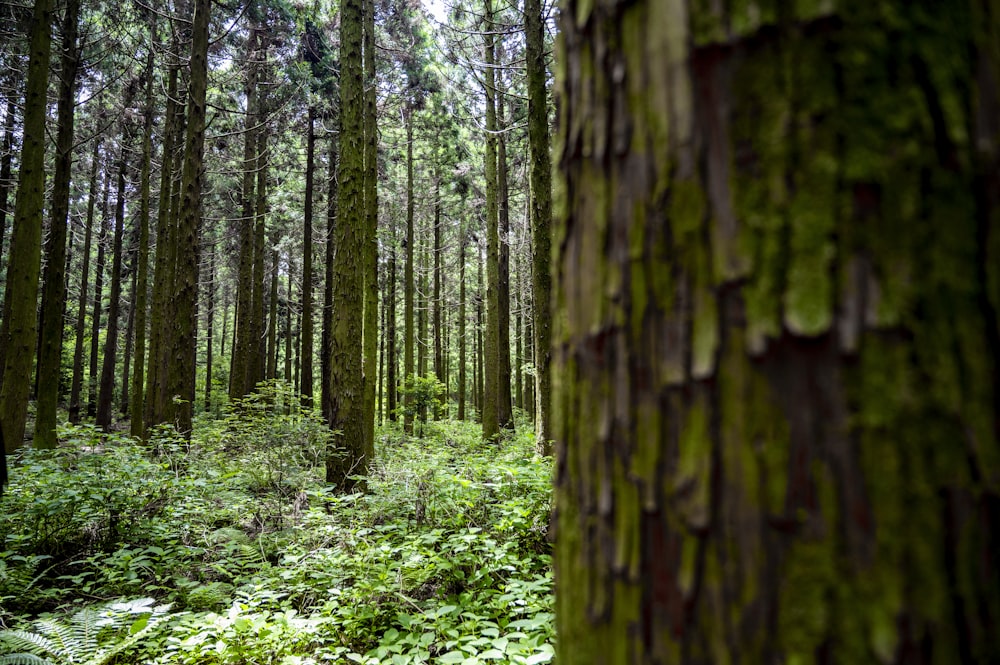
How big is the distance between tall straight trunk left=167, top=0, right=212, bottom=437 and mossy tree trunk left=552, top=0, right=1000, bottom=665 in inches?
408

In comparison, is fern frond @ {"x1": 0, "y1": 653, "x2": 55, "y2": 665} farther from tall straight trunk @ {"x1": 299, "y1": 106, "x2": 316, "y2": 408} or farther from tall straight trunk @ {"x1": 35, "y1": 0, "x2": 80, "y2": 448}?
tall straight trunk @ {"x1": 299, "y1": 106, "x2": 316, "y2": 408}

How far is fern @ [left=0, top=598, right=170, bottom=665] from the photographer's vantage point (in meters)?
2.81

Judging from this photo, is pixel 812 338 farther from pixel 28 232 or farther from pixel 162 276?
pixel 162 276

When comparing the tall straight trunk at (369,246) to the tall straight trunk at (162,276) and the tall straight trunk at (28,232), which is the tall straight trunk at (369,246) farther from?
the tall straight trunk at (28,232)

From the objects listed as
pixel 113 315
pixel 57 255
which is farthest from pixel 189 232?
pixel 113 315

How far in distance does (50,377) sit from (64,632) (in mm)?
8517

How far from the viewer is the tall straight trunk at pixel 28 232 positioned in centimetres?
797

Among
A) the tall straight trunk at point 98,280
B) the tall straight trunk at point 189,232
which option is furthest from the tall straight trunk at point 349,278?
the tall straight trunk at point 98,280

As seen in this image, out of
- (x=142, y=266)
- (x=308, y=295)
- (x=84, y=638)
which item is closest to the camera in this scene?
(x=84, y=638)

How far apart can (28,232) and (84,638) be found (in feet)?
26.1

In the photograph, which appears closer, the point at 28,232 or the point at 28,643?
the point at 28,643

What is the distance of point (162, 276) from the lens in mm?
12625

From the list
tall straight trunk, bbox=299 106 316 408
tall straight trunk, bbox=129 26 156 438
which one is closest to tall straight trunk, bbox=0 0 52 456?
tall straight trunk, bbox=129 26 156 438

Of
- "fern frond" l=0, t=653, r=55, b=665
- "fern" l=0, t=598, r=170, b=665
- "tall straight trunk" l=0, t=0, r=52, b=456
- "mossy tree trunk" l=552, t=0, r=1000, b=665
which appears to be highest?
"tall straight trunk" l=0, t=0, r=52, b=456
